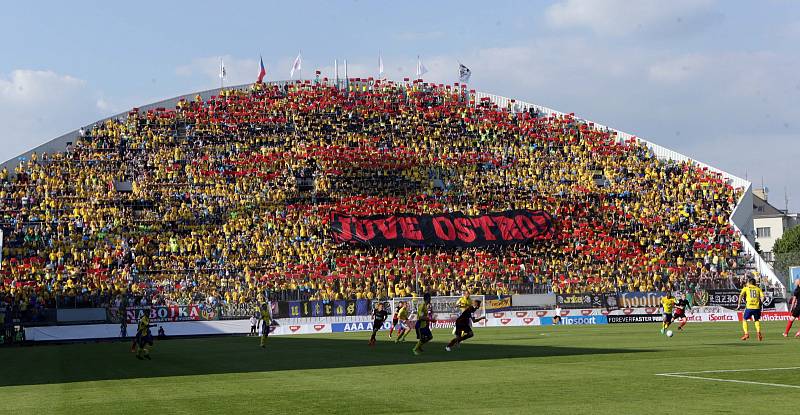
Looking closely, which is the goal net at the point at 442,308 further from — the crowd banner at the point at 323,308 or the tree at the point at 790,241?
the tree at the point at 790,241

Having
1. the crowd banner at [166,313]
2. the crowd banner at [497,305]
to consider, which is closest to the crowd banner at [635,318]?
the crowd banner at [497,305]

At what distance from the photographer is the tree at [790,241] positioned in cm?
12049

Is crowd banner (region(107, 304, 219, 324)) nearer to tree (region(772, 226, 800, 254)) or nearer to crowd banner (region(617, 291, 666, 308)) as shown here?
crowd banner (region(617, 291, 666, 308))

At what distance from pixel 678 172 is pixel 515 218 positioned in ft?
55.2

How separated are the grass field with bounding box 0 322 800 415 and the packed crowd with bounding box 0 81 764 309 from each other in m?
27.9

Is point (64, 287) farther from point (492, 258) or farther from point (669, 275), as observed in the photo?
point (669, 275)

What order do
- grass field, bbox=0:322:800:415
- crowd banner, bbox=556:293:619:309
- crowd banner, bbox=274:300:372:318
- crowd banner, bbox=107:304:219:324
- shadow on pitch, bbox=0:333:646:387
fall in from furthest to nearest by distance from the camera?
1. crowd banner, bbox=556:293:619:309
2. crowd banner, bbox=274:300:372:318
3. crowd banner, bbox=107:304:219:324
4. shadow on pitch, bbox=0:333:646:387
5. grass field, bbox=0:322:800:415

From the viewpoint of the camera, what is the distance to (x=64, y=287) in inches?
2240

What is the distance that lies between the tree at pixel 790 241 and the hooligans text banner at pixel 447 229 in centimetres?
6214

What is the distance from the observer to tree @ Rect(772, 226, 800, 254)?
120 m

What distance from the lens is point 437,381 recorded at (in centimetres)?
1969

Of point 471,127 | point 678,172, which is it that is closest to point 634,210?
point 678,172

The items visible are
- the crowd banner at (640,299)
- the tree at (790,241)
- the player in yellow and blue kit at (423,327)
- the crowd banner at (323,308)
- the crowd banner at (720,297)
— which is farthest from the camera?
the tree at (790,241)

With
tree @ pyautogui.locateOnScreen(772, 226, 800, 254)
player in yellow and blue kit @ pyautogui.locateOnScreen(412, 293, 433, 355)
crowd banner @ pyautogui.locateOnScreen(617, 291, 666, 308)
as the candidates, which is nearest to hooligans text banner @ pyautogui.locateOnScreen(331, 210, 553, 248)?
crowd banner @ pyautogui.locateOnScreen(617, 291, 666, 308)
